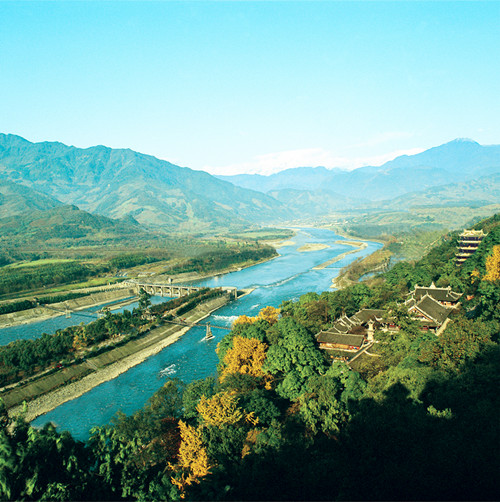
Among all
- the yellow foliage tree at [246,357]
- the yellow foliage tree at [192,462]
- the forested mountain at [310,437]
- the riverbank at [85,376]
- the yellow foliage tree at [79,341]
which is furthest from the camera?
the yellow foliage tree at [79,341]

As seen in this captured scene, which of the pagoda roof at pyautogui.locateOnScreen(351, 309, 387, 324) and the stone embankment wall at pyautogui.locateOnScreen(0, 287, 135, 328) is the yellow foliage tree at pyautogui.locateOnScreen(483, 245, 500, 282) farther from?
the stone embankment wall at pyautogui.locateOnScreen(0, 287, 135, 328)

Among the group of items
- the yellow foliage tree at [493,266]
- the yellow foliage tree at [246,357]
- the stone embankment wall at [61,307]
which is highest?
the yellow foliage tree at [493,266]

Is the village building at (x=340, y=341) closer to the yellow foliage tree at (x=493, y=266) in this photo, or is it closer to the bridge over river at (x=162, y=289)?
the yellow foliage tree at (x=493, y=266)

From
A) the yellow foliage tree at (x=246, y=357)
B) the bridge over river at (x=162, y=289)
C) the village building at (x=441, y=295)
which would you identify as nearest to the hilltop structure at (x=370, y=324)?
the village building at (x=441, y=295)

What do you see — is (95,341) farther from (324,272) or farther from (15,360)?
(324,272)

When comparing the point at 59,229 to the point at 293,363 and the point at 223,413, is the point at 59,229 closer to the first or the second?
the point at 293,363

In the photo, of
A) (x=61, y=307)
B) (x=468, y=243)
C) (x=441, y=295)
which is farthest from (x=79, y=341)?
(x=468, y=243)

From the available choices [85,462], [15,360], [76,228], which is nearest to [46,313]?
[15,360]
